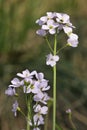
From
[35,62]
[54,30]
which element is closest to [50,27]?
[54,30]

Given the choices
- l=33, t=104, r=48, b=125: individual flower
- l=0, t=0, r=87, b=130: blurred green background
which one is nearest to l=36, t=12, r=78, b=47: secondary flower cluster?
l=33, t=104, r=48, b=125: individual flower

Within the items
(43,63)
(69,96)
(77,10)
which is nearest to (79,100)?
(69,96)

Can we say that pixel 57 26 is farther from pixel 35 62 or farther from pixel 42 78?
pixel 35 62

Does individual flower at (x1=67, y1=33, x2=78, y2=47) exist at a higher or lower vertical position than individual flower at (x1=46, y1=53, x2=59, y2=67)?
higher

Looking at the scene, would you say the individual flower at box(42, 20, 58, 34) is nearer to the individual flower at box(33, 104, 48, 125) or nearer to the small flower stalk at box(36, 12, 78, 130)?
the small flower stalk at box(36, 12, 78, 130)

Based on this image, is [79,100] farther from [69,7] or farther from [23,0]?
[23,0]

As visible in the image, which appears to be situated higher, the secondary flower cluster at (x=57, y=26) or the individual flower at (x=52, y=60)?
the secondary flower cluster at (x=57, y=26)

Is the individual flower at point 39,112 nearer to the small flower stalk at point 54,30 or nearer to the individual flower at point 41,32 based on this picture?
the small flower stalk at point 54,30

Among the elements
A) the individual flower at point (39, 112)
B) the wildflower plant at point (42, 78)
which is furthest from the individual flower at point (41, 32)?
the individual flower at point (39, 112)
